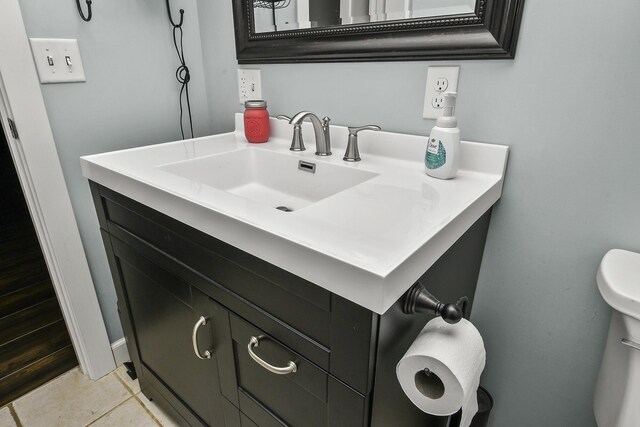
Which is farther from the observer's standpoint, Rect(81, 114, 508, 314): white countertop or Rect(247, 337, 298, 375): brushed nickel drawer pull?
Rect(247, 337, 298, 375): brushed nickel drawer pull

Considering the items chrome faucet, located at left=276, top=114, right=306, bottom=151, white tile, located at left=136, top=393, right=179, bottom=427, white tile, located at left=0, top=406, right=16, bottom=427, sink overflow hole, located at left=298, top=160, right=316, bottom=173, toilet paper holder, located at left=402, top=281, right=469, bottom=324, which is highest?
chrome faucet, located at left=276, top=114, right=306, bottom=151

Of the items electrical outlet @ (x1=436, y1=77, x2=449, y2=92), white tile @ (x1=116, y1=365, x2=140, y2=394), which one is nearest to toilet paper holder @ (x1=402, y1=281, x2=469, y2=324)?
electrical outlet @ (x1=436, y1=77, x2=449, y2=92)

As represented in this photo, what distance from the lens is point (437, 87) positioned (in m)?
0.82

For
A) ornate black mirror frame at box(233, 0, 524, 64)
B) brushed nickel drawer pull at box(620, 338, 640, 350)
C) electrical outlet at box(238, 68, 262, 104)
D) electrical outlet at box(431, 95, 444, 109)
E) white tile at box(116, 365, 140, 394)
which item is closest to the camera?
brushed nickel drawer pull at box(620, 338, 640, 350)

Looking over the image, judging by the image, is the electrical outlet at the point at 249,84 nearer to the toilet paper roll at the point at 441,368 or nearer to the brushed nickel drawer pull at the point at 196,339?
the brushed nickel drawer pull at the point at 196,339

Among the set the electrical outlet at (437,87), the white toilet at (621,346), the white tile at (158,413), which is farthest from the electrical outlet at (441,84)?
the white tile at (158,413)

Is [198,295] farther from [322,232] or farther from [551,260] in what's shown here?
[551,260]

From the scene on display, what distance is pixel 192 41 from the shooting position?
1.30 meters

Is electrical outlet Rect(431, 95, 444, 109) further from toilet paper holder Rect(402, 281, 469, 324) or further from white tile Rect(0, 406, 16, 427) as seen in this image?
A: white tile Rect(0, 406, 16, 427)

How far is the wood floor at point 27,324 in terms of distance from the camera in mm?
1391

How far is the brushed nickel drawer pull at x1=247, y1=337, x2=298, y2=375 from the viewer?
59 centimetres

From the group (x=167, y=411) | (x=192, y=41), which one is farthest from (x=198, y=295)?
(x=192, y=41)

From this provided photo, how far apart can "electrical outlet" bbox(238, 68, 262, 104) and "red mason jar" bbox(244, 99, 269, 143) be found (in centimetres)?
7

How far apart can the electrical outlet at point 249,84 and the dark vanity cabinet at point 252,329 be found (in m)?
0.55
